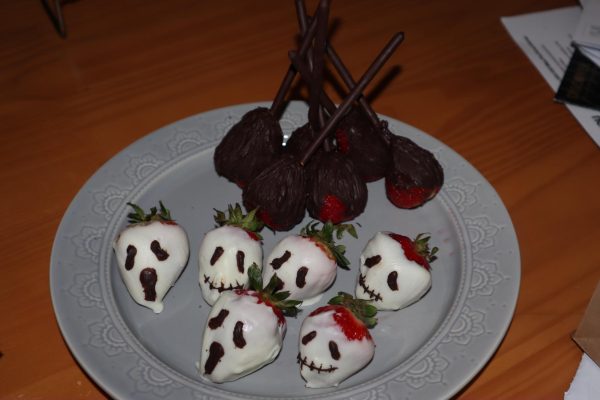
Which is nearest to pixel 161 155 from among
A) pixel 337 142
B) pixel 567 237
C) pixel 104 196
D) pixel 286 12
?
pixel 104 196

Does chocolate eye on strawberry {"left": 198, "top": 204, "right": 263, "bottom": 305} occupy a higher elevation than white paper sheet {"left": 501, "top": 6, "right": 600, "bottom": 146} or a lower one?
higher

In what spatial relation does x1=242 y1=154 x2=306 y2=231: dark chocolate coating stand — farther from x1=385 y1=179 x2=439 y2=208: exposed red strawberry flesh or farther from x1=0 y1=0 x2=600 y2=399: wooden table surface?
x1=0 y1=0 x2=600 y2=399: wooden table surface

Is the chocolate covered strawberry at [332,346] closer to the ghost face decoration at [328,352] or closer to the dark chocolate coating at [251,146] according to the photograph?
the ghost face decoration at [328,352]

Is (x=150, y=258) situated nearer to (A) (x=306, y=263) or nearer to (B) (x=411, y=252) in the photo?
(A) (x=306, y=263)

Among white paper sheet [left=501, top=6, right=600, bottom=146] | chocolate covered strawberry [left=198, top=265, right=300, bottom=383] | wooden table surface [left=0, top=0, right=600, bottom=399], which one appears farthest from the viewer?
white paper sheet [left=501, top=6, right=600, bottom=146]

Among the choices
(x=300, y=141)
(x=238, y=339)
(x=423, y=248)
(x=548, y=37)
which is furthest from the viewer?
(x=548, y=37)

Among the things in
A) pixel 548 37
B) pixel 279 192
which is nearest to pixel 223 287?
pixel 279 192

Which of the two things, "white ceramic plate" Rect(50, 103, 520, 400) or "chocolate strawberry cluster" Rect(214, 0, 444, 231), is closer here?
"white ceramic plate" Rect(50, 103, 520, 400)

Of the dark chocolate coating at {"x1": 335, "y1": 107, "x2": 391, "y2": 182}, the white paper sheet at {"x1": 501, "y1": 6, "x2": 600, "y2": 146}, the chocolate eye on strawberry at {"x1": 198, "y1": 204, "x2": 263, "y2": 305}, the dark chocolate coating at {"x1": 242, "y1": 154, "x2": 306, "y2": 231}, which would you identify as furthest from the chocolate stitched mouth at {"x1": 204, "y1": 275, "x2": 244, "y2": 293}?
the white paper sheet at {"x1": 501, "y1": 6, "x2": 600, "y2": 146}
